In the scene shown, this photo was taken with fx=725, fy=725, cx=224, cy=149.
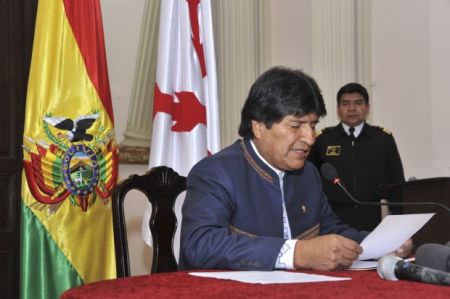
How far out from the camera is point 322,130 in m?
5.48

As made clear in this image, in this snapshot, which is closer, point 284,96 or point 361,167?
point 284,96

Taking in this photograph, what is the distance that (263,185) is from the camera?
93.8 inches

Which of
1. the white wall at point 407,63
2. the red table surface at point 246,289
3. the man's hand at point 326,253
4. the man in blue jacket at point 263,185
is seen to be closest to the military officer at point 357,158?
the white wall at point 407,63

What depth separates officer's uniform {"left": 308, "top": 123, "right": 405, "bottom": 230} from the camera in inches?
202

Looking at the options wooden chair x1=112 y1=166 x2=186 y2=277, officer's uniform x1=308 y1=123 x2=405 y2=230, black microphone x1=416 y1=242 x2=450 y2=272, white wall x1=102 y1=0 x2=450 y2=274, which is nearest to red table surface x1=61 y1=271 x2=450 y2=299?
black microphone x1=416 y1=242 x2=450 y2=272

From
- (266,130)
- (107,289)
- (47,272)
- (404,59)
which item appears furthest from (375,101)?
(107,289)

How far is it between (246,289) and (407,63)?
15.8ft

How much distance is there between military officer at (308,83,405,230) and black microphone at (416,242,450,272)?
10.9 ft

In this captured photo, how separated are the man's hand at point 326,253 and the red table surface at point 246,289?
0.65 feet

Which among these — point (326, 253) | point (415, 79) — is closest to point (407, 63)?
point (415, 79)

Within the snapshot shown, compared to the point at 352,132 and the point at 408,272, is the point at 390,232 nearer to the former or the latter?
the point at 408,272

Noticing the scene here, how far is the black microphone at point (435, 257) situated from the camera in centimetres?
168

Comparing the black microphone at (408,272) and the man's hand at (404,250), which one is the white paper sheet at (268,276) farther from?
the man's hand at (404,250)

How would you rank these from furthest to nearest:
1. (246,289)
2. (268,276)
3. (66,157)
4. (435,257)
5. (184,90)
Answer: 1. (184,90)
2. (66,157)
3. (268,276)
4. (435,257)
5. (246,289)
